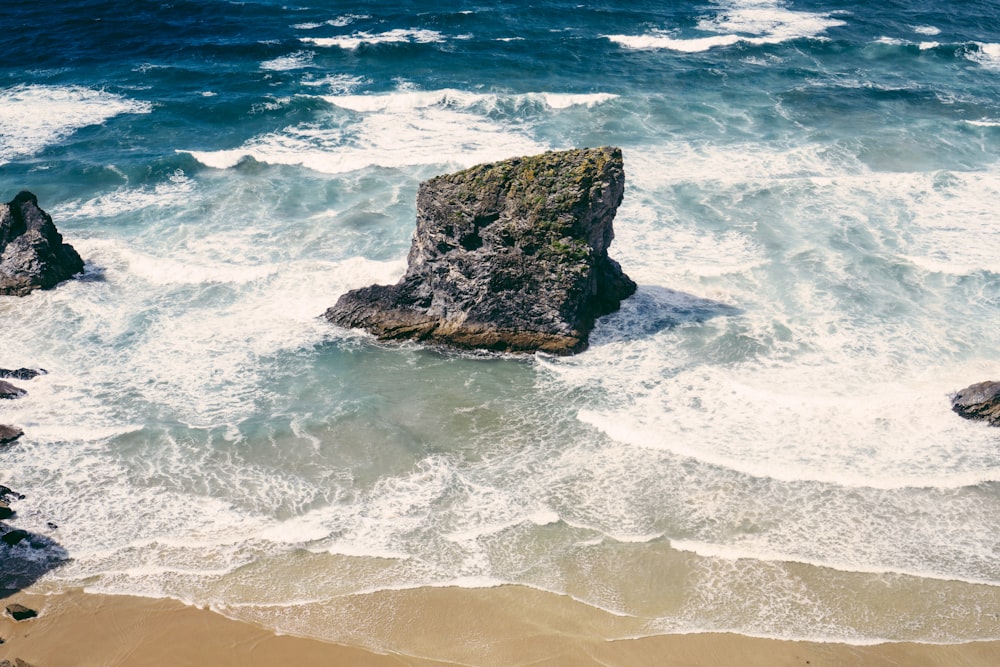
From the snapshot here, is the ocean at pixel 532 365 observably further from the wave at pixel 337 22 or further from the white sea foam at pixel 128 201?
the wave at pixel 337 22

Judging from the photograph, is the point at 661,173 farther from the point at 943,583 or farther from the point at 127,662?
the point at 127,662

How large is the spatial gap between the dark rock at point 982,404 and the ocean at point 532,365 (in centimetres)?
49

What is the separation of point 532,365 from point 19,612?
44.0 feet

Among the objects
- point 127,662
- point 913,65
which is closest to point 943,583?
point 127,662

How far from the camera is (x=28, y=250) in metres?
27.5

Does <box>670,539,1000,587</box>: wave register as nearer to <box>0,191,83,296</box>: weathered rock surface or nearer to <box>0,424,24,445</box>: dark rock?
<box>0,424,24,445</box>: dark rock

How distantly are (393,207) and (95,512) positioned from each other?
56.9 ft

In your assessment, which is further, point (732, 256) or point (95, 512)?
point (732, 256)

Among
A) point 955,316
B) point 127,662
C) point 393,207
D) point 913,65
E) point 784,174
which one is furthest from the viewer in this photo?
point 913,65

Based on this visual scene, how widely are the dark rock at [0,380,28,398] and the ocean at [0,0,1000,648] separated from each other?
375mm

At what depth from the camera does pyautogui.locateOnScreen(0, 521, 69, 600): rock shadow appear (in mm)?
17062

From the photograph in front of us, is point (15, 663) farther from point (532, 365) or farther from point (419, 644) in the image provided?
point (532, 365)

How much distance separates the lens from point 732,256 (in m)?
28.8

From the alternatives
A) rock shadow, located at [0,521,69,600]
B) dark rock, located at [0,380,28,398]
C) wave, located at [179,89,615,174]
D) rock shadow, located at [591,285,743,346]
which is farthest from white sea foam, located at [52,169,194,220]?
rock shadow, located at [591,285,743,346]
